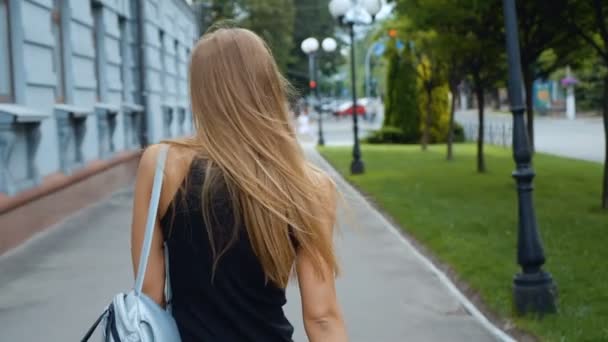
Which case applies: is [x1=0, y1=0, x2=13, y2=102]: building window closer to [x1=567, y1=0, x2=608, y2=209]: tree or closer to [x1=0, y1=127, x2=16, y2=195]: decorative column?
[x1=0, y1=127, x2=16, y2=195]: decorative column

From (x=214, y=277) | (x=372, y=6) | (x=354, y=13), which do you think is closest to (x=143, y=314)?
(x=214, y=277)

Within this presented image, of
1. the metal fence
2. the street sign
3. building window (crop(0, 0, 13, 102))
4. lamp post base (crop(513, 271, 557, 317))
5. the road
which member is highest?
the street sign

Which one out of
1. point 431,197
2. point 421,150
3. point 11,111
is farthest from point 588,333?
point 421,150

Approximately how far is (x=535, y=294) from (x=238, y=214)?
Answer: 5.24m

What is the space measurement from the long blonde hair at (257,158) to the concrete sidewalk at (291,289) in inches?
144

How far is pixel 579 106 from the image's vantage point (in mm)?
65188

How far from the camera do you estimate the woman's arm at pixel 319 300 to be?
2244 millimetres

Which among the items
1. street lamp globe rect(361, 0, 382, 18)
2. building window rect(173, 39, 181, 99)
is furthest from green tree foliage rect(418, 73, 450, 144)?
street lamp globe rect(361, 0, 382, 18)

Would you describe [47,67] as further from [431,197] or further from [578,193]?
[578,193]

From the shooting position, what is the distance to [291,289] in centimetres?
844

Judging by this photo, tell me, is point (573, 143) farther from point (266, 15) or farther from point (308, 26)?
point (308, 26)

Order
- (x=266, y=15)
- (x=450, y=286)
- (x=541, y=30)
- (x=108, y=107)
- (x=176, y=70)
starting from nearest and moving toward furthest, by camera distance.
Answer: (x=450, y=286) < (x=108, y=107) < (x=541, y=30) < (x=176, y=70) < (x=266, y=15)

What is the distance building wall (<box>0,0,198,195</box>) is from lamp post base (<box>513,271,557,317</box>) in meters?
5.40

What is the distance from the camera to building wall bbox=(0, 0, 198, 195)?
11047 mm
